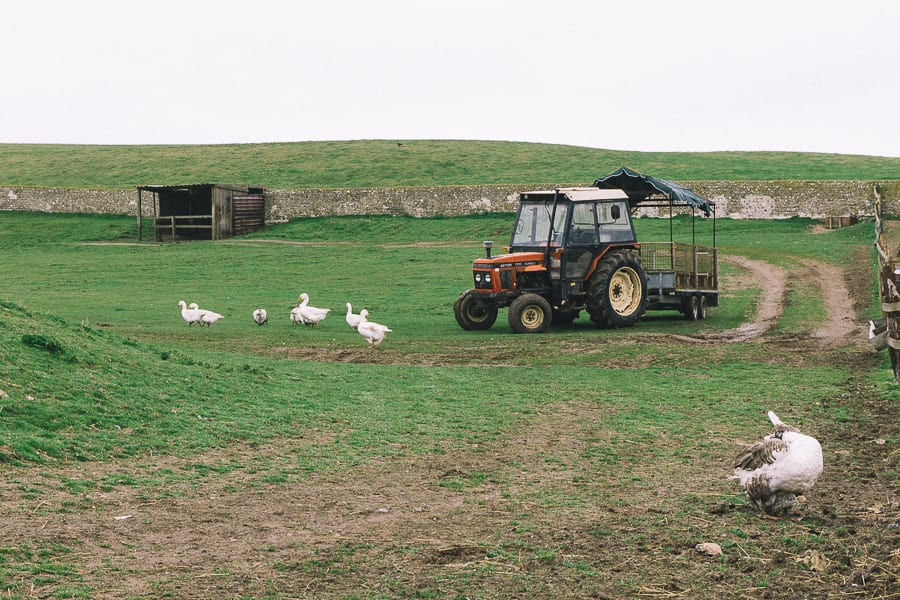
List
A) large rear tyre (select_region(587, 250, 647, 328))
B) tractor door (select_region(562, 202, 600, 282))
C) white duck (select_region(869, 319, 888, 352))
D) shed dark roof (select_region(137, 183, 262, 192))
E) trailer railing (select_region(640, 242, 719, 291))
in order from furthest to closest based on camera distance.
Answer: shed dark roof (select_region(137, 183, 262, 192)), trailer railing (select_region(640, 242, 719, 291)), large rear tyre (select_region(587, 250, 647, 328)), tractor door (select_region(562, 202, 600, 282)), white duck (select_region(869, 319, 888, 352))

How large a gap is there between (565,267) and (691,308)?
4232 mm

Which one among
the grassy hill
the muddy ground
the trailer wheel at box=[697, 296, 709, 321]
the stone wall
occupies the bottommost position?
the muddy ground

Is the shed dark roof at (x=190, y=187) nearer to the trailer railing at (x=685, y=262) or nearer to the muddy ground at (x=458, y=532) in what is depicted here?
the trailer railing at (x=685, y=262)

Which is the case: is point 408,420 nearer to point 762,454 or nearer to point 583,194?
point 762,454

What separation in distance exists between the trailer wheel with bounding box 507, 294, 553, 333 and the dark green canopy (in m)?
3.67

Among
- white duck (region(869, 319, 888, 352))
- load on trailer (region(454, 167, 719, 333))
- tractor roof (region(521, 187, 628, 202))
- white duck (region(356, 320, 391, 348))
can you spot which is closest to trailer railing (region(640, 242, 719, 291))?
load on trailer (region(454, 167, 719, 333))

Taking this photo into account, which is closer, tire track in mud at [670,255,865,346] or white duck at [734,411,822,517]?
white duck at [734,411,822,517]

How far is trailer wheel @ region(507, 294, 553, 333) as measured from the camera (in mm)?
22953

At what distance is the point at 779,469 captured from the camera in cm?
775

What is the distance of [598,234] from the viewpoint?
23547 mm

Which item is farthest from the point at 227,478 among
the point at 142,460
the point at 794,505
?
the point at 794,505

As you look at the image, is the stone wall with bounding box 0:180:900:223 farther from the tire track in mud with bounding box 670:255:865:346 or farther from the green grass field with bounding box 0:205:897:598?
the green grass field with bounding box 0:205:897:598

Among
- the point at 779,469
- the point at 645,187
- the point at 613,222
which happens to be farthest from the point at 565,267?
the point at 779,469

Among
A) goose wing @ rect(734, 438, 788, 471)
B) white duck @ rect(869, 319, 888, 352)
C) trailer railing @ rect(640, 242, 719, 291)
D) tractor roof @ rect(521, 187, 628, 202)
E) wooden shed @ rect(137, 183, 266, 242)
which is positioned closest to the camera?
goose wing @ rect(734, 438, 788, 471)
